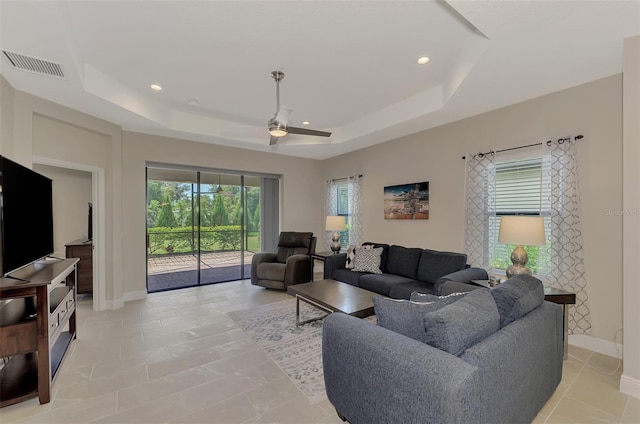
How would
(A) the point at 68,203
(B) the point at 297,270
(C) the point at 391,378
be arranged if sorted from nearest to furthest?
(C) the point at 391,378 → (B) the point at 297,270 → (A) the point at 68,203

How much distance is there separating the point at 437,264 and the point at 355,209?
7.59ft

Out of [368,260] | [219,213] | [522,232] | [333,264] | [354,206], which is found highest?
[354,206]

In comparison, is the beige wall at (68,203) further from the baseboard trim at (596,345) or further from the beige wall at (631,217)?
the baseboard trim at (596,345)

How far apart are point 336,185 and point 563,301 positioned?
4384 millimetres

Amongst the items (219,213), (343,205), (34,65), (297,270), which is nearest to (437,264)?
(297,270)

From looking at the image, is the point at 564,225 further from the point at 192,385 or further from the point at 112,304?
the point at 112,304

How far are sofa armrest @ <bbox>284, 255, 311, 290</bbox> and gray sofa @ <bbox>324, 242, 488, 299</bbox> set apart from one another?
14.9 inches

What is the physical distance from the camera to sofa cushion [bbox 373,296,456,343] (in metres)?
1.57

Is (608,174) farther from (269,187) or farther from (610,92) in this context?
(269,187)

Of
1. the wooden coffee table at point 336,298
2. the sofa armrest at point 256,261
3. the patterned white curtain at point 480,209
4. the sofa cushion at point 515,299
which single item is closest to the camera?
the sofa cushion at point 515,299

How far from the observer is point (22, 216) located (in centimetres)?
238

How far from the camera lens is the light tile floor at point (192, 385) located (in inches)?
76.4

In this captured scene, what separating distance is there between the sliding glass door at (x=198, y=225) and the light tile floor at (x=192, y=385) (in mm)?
2172

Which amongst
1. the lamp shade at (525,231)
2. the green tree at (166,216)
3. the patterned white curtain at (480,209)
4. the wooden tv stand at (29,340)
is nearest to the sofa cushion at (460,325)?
the lamp shade at (525,231)
